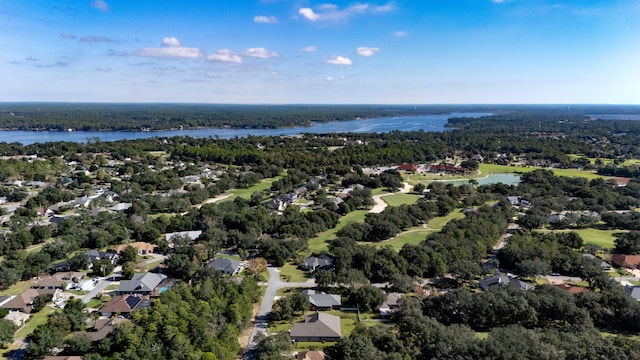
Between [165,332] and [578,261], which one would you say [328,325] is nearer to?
[165,332]

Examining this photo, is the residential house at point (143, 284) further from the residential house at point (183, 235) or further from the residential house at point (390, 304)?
the residential house at point (390, 304)

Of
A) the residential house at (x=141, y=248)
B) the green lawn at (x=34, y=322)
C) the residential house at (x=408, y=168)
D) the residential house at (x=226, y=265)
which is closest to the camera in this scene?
the green lawn at (x=34, y=322)

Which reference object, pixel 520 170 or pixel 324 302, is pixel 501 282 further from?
pixel 520 170

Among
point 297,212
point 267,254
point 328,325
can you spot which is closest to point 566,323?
point 328,325

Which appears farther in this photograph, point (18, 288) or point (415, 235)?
point (415, 235)

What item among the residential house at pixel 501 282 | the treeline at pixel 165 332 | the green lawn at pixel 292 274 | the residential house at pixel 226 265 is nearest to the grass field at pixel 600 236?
the residential house at pixel 501 282

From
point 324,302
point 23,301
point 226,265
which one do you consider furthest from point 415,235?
point 23,301

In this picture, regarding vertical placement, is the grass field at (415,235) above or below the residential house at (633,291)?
below

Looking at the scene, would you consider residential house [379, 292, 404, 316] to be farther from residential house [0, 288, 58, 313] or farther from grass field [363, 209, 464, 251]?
residential house [0, 288, 58, 313]
